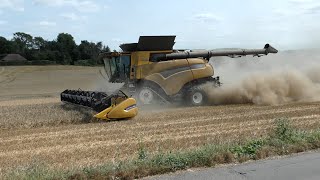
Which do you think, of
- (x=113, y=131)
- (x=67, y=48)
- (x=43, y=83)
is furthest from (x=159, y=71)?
(x=67, y=48)

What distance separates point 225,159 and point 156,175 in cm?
117

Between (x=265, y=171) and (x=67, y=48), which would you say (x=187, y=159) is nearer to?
(x=265, y=171)

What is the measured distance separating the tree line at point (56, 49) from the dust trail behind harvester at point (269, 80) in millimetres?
53625

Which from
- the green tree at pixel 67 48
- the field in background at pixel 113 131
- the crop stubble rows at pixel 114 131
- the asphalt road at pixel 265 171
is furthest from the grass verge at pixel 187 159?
the green tree at pixel 67 48

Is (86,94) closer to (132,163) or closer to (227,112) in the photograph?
(227,112)

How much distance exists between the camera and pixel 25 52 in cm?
11069

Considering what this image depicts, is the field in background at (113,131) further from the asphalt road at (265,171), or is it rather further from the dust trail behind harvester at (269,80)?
the dust trail behind harvester at (269,80)

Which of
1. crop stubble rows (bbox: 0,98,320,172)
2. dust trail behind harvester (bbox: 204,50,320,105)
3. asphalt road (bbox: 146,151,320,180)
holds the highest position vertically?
dust trail behind harvester (bbox: 204,50,320,105)

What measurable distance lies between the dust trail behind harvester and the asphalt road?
9732 mm

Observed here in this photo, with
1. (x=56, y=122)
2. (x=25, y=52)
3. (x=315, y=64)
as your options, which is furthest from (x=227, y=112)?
(x=25, y=52)

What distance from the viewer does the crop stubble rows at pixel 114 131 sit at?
767 centimetres

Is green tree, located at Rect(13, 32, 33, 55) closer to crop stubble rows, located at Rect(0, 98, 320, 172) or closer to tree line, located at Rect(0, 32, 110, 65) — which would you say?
tree line, located at Rect(0, 32, 110, 65)

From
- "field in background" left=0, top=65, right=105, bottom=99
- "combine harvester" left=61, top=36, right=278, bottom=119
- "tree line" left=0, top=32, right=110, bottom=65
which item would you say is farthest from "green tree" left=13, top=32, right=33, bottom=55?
"combine harvester" left=61, top=36, right=278, bottom=119

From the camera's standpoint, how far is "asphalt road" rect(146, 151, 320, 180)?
209 inches
